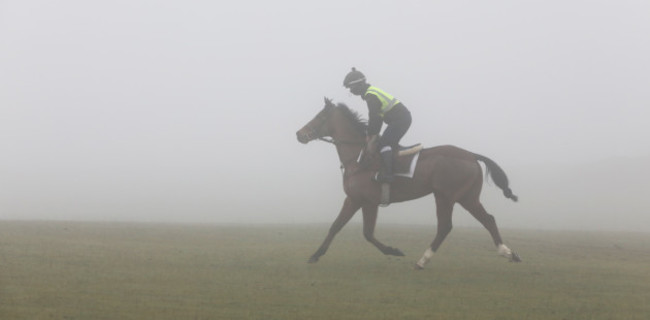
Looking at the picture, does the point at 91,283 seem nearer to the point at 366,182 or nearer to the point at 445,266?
the point at 366,182

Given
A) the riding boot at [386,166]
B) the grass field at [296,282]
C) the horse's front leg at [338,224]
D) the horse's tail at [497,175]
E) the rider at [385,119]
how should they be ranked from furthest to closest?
the horse's tail at [497,175] → the horse's front leg at [338,224] → the rider at [385,119] → the riding boot at [386,166] → the grass field at [296,282]

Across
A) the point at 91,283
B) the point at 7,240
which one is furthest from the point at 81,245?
the point at 91,283

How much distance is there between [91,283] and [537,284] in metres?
6.97

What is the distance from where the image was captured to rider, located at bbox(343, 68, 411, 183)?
1432 centimetres

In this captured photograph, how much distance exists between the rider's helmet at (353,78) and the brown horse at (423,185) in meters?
0.82

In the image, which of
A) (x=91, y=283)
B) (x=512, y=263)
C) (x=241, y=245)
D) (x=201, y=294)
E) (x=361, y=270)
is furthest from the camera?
(x=241, y=245)

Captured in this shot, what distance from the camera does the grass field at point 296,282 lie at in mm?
9570

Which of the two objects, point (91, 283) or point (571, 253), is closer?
point (91, 283)

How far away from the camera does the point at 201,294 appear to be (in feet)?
34.7

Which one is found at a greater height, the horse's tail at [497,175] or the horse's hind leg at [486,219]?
the horse's tail at [497,175]

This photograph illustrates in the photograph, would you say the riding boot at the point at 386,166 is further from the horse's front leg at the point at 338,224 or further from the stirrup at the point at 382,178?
the horse's front leg at the point at 338,224

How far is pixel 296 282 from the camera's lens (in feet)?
39.2

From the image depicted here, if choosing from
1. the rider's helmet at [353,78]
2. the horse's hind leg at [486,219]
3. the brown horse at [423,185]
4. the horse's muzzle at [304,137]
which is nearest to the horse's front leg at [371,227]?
the brown horse at [423,185]

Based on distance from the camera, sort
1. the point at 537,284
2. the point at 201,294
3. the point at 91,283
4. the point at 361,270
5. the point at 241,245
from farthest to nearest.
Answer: the point at 241,245, the point at 361,270, the point at 537,284, the point at 91,283, the point at 201,294
